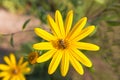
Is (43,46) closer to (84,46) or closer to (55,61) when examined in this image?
(55,61)

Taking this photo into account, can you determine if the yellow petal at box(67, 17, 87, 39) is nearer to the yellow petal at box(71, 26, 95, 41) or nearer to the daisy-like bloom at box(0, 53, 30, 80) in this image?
the yellow petal at box(71, 26, 95, 41)

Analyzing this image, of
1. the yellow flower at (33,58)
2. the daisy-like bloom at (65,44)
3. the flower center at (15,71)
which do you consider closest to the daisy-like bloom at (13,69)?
the flower center at (15,71)

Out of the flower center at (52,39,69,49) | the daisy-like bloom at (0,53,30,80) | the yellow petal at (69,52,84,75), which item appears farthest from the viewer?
the daisy-like bloom at (0,53,30,80)

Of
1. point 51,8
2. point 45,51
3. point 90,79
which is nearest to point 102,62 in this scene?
point 90,79

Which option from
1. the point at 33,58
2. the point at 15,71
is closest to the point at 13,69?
the point at 15,71

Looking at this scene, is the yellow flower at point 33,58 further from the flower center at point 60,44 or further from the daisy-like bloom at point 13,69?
the daisy-like bloom at point 13,69

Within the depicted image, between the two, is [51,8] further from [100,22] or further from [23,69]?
[23,69]

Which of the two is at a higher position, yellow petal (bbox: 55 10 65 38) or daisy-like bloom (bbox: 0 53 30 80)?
yellow petal (bbox: 55 10 65 38)

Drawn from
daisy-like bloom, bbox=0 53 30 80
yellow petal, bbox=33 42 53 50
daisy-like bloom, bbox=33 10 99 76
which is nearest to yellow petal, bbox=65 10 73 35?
daisy-like bloom, bbox=33 10 99 76
